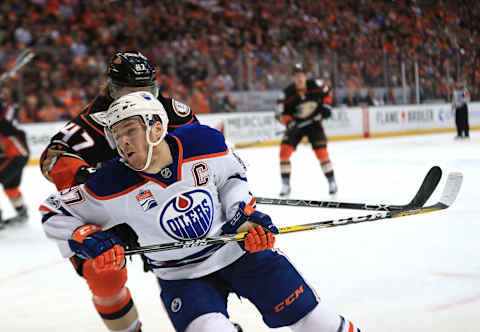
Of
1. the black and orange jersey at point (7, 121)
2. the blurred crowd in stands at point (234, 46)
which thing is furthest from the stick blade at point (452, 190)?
the blurred crowd in stands at point (234, 46)

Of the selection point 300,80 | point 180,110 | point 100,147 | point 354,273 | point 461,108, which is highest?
point 300,80

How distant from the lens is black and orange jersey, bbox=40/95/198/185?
208 cm

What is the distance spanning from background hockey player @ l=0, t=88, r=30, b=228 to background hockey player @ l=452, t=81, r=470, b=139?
7.64 metres

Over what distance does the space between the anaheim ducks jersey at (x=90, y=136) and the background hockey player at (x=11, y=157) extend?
2831 millimetres

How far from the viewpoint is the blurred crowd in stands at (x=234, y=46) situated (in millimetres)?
9328

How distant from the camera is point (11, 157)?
4.78 meters

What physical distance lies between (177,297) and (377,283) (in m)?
1.30

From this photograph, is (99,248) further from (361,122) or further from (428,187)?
(361,122)

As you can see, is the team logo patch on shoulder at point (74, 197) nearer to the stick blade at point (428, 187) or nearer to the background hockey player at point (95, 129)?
the background hockey player at point (95, 129)

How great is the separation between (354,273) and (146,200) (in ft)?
4.95

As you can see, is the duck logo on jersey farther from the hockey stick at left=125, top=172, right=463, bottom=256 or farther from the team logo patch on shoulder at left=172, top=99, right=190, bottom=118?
the team logo patch on shoulder at left=172, top=99, right=190, bottom=118


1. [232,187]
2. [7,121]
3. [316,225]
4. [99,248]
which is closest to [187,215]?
[232,187]

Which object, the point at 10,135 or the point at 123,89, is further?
the point at 10,135

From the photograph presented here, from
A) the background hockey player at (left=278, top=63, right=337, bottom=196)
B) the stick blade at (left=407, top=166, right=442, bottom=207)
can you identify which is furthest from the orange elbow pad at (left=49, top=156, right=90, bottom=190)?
the background hockey player at (left=278, top=63, right=337, bottom=196)
